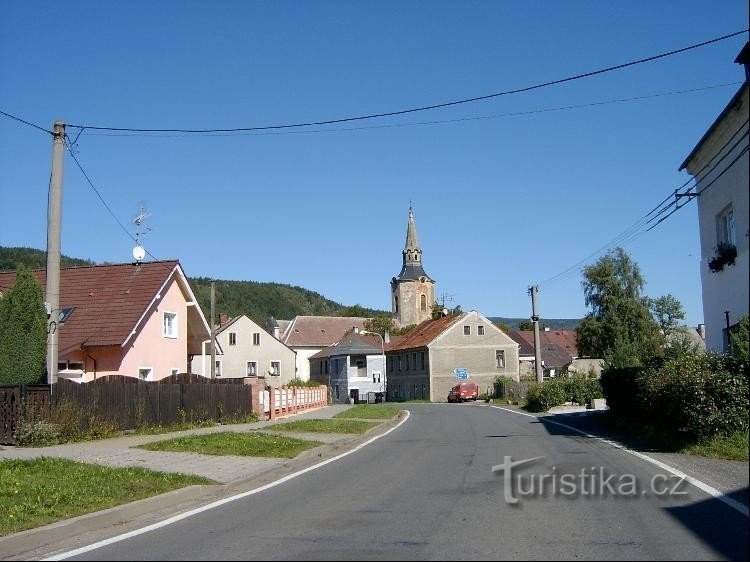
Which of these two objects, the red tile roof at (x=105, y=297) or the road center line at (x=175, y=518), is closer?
the road center line at (x=175, y=518)

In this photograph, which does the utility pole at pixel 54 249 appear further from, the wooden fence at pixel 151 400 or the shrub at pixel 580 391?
the shrub at pixel 580 391

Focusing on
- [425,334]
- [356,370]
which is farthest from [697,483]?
[356,370]

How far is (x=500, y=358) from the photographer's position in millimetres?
72812

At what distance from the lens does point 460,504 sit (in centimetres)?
1014

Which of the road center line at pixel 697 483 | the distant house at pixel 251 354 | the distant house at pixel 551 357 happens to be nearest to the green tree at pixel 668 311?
the distant house at pixel 551 357

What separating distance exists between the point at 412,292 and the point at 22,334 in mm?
106232

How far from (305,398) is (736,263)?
88.2 ft

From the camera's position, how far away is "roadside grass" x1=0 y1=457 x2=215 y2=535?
32.9 feet

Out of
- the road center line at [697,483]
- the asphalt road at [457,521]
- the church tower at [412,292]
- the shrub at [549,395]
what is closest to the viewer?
the asphalt road at [457,521]

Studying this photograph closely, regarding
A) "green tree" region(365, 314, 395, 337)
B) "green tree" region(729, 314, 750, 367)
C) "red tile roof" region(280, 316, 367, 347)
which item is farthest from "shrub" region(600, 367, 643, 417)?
"green tree" region(365, 314, 395, 337)

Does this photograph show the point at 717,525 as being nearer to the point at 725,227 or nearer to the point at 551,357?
the point at 725,227

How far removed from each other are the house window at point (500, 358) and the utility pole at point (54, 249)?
55716 millimetres

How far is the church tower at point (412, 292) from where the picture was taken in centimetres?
12512

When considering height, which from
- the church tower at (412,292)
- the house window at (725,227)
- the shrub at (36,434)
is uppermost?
the church tower at (412,292)
